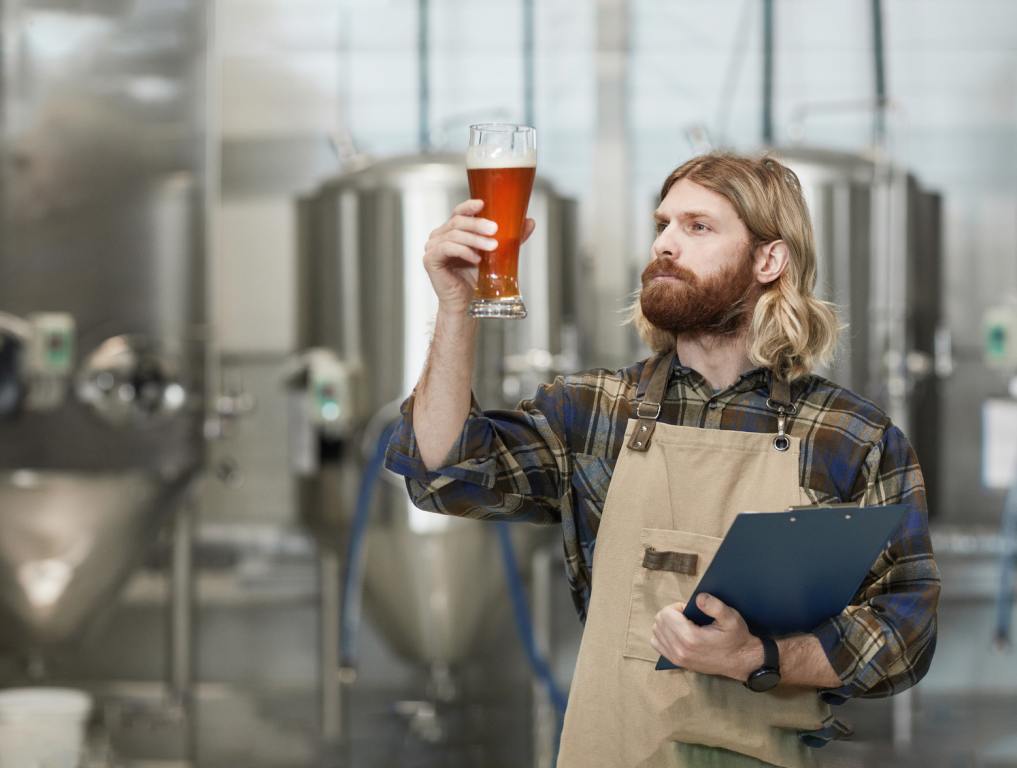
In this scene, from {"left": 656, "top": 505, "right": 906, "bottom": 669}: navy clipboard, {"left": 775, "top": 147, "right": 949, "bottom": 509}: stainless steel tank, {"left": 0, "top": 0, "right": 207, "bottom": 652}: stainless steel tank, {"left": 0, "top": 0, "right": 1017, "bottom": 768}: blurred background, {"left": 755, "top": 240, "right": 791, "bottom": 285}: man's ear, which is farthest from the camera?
{"left": 775, "top": 147, "right": 949, "bottom": 509}: stainless steel tank

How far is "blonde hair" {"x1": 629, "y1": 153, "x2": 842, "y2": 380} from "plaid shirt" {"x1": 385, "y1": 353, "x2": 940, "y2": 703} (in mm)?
49

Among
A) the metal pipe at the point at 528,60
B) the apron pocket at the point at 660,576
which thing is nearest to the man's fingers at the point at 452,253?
the apron pocket at the point at 660,576

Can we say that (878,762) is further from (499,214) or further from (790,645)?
(499,214)

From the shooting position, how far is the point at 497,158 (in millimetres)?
1400

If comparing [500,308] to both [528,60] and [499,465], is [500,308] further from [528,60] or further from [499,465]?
[528,60]

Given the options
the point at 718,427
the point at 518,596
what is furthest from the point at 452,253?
the point at 518,596

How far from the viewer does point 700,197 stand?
1.58 metres

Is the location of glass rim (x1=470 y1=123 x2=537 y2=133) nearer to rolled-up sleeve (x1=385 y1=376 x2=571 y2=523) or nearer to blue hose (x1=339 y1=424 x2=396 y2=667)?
rolled-up sleeve (x1=385 y1=376 x2=571 y2=523)

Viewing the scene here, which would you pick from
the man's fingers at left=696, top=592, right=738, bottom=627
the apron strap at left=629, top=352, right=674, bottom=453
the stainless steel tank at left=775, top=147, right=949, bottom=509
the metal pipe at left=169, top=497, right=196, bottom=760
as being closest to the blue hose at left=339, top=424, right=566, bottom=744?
the metal pipe at left=169, top=497, right=196, bottom=760

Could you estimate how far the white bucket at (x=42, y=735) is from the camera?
252 centimetres

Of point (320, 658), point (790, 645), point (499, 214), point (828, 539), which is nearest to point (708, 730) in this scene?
point (790, 645)

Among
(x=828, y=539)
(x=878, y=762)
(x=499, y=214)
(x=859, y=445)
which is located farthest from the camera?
(x=878, y=762)

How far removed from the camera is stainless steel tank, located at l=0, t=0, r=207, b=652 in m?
3.05

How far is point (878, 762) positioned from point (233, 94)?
2.82 metres
